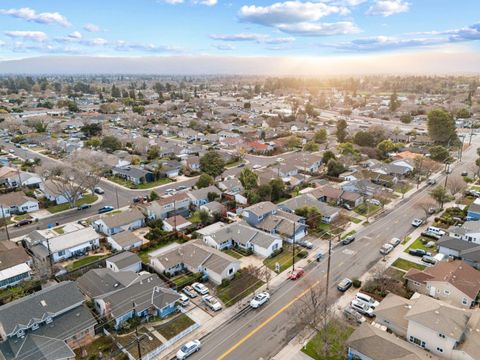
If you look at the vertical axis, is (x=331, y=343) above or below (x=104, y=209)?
below

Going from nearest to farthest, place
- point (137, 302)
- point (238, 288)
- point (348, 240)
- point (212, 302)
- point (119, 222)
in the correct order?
point (137, 302), point (212, 302), point (238, 288), point (348, 240), point (119, 222)

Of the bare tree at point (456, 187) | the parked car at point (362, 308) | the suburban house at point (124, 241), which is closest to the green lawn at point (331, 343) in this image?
the parked car at point (362, 308)

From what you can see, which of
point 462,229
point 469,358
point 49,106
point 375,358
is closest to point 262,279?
point 375,358

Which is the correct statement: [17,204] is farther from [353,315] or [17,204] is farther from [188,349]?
[353,315]

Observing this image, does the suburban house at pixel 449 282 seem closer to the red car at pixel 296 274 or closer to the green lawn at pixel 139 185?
the red car at pixel 296 274

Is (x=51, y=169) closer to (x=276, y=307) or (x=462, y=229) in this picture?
(x=276, y=307)

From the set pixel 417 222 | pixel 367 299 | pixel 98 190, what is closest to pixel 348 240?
pixel 417 222

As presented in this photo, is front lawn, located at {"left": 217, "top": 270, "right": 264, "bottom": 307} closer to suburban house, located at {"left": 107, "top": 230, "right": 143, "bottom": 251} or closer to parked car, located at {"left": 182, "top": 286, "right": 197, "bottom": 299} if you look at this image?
parked car, located at {"left": 182, "top": 286, "right": 197, "bottom": 299}
